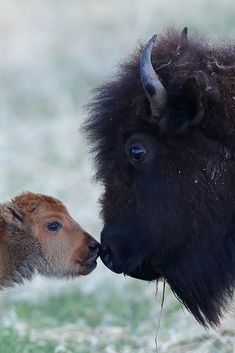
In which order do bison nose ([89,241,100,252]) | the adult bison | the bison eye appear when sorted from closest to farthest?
the adult bison, the bison eye, bison nose ([89,241,100,252])

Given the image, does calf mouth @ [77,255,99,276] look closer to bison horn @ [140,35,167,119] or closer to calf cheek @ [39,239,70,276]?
calf cheek @ [39,239,70,276]

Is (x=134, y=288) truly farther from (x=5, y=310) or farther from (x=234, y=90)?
(x=234, y=90)

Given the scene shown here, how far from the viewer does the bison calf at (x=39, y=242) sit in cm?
700

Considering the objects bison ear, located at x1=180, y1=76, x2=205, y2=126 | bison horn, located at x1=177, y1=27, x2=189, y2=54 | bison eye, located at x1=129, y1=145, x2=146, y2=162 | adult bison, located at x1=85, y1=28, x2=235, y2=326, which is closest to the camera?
bison ear, located at x1=180, y1=76, x2=205, y2=126

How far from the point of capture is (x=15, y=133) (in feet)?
59.3

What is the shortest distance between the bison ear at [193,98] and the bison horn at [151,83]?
0.11 meters

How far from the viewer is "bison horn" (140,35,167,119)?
6418 millimetres

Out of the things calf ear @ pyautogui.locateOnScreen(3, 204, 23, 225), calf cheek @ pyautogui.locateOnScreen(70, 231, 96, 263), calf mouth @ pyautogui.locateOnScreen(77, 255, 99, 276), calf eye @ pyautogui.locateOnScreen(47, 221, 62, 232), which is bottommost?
calf mouth @ pyautogui.locateOnScreen(77, 255, 99, 276)

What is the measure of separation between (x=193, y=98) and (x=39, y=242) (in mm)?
1411

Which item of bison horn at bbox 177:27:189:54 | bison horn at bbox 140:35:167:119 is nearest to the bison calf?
bison horn at bbox 140:35:167:119

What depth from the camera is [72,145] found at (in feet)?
55.6

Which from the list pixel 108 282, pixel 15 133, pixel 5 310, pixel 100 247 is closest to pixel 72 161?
pixel 15 133

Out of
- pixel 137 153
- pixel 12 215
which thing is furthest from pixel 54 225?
pixel 137 153

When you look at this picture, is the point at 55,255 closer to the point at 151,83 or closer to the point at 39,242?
the point at 39,242
